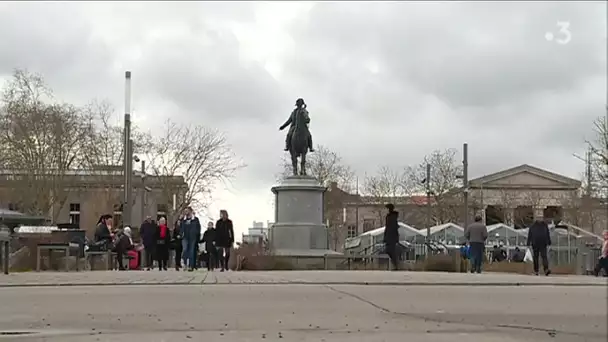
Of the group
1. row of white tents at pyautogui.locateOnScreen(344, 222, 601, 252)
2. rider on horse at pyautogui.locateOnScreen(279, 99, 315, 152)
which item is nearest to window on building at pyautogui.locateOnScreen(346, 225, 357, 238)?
row of white tents at pyautogui.locateOnScreen(344, 222, 601, 252)

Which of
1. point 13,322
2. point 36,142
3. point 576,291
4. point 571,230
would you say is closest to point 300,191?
point 571,230

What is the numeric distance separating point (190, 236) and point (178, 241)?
252 centimetres

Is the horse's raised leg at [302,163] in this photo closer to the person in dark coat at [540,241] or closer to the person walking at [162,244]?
the person walking at [162,244]

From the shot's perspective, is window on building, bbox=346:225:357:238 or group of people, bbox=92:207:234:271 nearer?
group of people, bbox=92:207:234:271

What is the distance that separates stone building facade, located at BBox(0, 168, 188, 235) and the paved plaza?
148ft

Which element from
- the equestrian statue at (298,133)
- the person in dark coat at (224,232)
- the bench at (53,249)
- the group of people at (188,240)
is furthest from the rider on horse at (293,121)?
the bench at (53,249)

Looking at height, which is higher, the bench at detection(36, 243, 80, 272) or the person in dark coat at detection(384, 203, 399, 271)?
the person in dark coat at detection(384, 203, 399, 271)

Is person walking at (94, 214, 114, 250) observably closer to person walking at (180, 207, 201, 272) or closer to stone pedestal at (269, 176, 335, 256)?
person walking at (180, 207, 201, 272)

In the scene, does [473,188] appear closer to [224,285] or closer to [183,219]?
[183,219]

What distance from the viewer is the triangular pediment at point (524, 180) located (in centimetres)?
4997

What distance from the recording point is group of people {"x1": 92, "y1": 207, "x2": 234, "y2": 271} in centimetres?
2708

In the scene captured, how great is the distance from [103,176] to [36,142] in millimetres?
6280

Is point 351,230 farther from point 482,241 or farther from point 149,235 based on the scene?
point 482,241

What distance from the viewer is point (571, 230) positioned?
4484 centimetres
